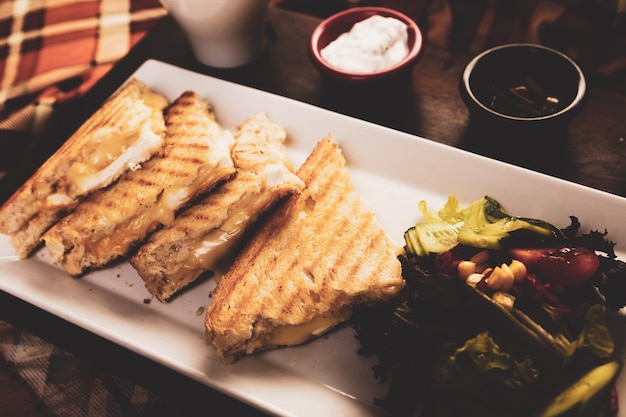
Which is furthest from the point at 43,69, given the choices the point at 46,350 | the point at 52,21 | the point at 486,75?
the point at 486,75

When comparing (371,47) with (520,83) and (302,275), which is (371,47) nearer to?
(520,83)

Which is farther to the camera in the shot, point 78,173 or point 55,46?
point 55,46

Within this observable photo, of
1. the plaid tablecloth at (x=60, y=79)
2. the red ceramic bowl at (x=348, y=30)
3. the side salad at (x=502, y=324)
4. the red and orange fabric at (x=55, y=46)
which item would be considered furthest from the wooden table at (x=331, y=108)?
the side salad at (x=502, y=324)

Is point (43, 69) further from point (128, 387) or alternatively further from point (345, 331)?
point (345, 331)

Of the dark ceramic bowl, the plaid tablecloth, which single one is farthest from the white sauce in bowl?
the plaid tablecloth

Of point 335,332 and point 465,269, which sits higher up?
point 465,269

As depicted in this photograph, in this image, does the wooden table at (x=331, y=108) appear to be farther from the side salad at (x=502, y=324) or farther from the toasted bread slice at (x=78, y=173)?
the side salad at (x=502, y=324)

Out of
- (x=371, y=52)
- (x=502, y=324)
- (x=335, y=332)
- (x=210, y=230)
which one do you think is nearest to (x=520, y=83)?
(x=371, y=52)
